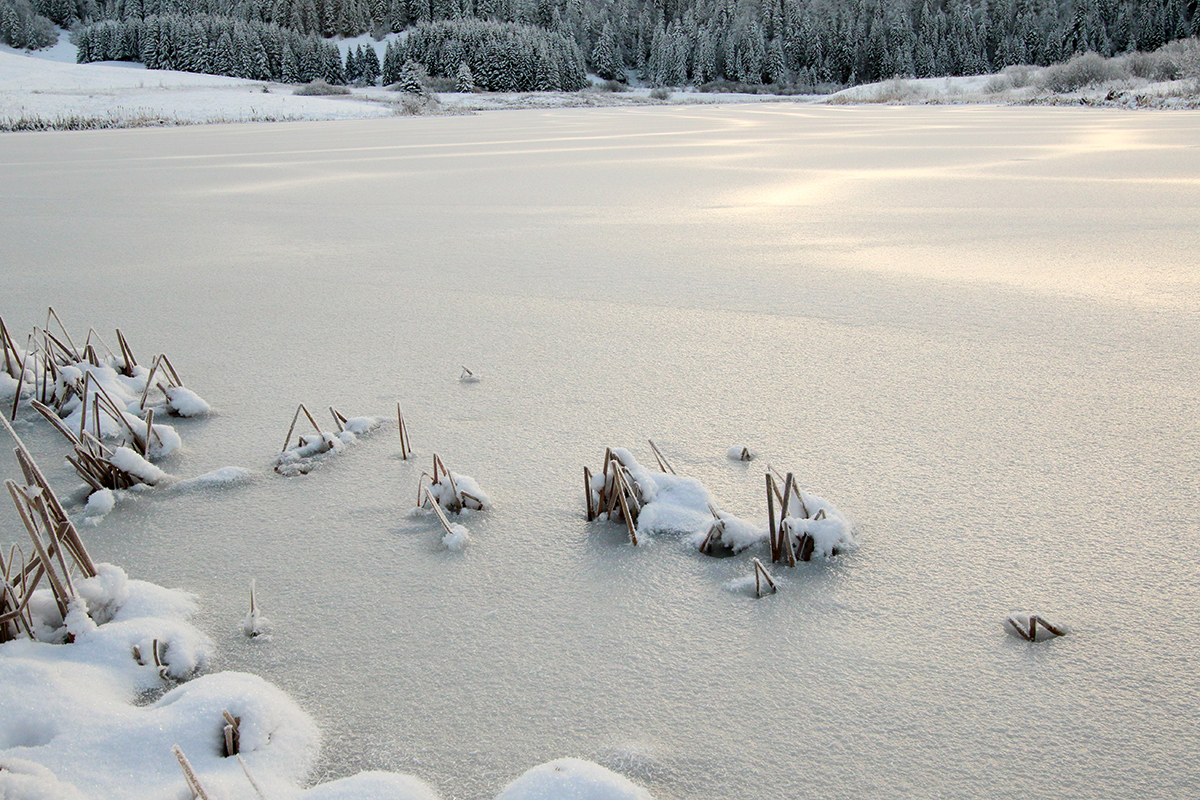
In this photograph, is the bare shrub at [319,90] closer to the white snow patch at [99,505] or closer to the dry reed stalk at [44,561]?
the white snow patch at [99,505]

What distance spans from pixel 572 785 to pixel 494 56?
6329cm

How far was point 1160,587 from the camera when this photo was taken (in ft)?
4.17

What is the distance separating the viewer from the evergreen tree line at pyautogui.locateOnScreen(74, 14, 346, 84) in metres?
59.2

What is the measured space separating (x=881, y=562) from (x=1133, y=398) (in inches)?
43.9

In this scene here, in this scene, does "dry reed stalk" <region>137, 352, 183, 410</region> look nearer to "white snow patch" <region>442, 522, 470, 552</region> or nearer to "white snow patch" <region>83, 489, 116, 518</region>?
"white snow patch" <region>83, 489, 116, 518</region>

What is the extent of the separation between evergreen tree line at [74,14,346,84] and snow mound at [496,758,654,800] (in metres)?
67.7

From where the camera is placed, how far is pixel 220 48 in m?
59.2

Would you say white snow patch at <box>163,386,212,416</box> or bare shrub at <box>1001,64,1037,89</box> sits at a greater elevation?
bare shrub at <box>1001,64,1037,89</box>

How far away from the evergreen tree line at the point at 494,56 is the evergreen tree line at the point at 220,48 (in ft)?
19.2

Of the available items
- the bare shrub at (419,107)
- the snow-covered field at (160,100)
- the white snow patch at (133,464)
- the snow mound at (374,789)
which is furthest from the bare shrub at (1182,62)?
the snow mound at (374,789)

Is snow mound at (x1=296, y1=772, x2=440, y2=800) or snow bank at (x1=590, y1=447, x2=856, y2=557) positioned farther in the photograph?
snow bank at (x1=590, y1=447, x2=856, y2=557)

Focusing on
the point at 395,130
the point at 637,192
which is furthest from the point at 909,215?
the point at 395,130

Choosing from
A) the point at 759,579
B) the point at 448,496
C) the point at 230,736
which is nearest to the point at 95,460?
the point at 448,496

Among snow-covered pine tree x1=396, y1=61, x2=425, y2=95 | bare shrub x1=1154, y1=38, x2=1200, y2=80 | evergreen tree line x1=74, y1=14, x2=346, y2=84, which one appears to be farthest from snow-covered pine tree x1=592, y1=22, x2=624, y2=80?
bare shrub x1=1154, y1=38, x2=1200, y2=80
